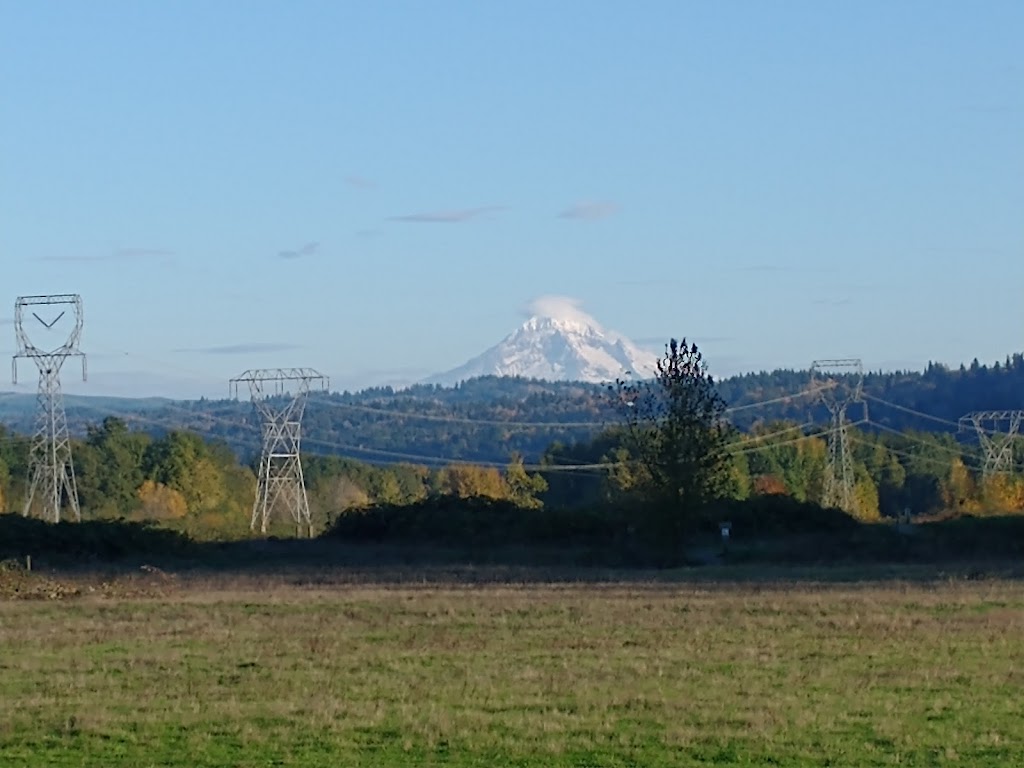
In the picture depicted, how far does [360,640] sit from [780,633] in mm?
6203

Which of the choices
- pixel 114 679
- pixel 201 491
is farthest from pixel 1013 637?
pixel 201 491

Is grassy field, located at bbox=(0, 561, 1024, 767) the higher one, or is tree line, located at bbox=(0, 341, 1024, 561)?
tree line, located at bbox=(0, 341, 1024, 561)

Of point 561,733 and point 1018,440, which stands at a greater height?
A: point 1018,440

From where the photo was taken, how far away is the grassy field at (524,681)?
50.1 feet

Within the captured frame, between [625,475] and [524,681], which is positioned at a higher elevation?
[625,475]

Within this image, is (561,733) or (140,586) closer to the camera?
(561,733)

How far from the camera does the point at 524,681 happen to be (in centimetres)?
1920

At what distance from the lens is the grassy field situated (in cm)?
1526

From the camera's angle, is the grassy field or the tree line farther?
the tree line

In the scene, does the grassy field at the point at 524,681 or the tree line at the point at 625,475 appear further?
the tree line at the point at 625,475

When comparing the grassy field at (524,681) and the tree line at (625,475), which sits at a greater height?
the tree line at (625,475)

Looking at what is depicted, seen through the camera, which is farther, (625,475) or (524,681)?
(625,475)

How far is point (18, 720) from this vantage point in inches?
678

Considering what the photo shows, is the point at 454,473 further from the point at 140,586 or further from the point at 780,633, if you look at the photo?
the point at 780,633
